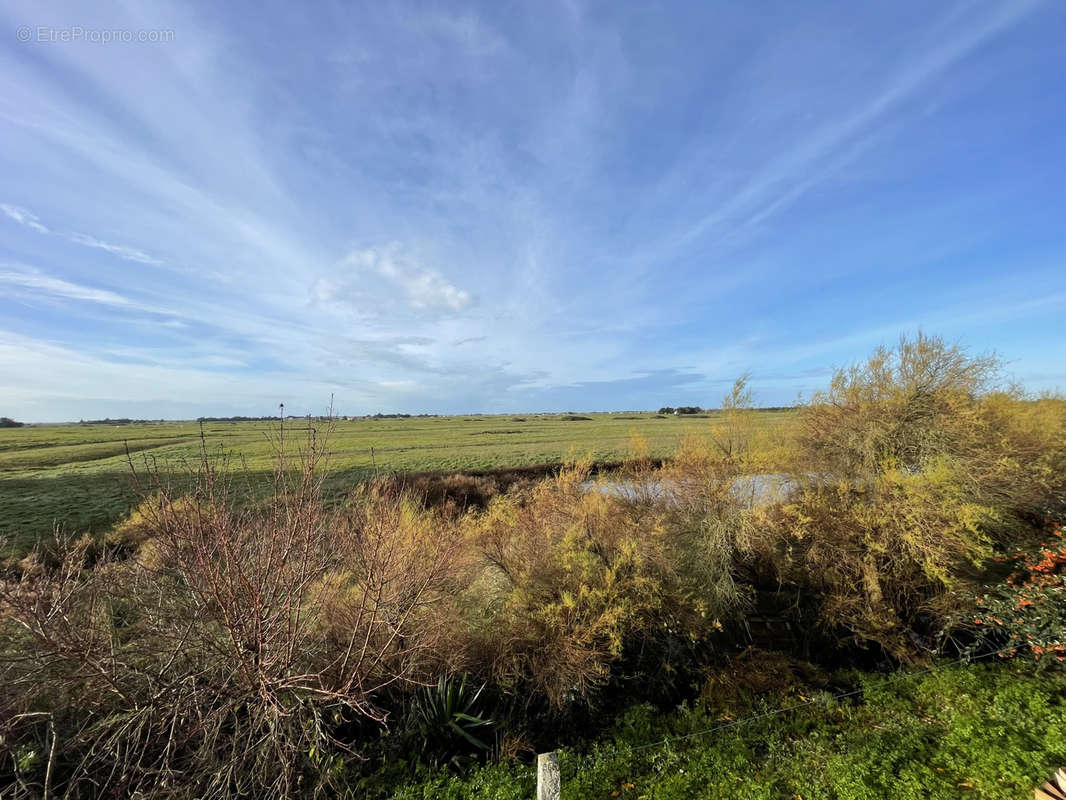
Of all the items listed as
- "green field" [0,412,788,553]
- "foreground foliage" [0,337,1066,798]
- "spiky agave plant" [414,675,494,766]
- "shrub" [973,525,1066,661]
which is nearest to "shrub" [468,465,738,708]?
"foreground foliage" [0,337,1066,798]

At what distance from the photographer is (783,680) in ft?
33.2

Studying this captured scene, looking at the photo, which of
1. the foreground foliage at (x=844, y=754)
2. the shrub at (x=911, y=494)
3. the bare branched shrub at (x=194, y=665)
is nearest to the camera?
the bare branched shrub at (x=194, y=665)

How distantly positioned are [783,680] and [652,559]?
3.84m

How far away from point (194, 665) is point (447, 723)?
440cm

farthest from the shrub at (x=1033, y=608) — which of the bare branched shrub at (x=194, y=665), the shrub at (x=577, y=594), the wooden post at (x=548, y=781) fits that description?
the bare branched shrub at (x=194, y=665)

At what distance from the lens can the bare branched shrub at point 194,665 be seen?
530cm

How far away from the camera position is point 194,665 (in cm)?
648

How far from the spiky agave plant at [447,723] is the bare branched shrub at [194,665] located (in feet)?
4.86

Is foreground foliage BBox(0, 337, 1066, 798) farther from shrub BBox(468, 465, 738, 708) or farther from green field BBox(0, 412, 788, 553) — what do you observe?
green field BBox(0, 412, 788, 553)

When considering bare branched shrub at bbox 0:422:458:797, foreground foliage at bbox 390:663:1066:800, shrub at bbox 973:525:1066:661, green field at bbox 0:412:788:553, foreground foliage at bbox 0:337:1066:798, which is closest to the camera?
bare branched shrub at bbox 0:422:458:797

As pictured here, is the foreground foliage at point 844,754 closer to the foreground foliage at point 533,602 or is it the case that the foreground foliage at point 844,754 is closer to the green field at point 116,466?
the foreground foliage at point 533,602

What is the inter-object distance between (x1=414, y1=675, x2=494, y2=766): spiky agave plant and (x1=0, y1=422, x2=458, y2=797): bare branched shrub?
1.48 meters

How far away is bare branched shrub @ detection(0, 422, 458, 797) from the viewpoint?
209 inches

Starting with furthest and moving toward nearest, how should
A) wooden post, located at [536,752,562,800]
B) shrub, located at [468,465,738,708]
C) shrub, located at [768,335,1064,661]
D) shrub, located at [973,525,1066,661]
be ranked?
shrub, located at [768,335,1064,661], shrub, located at [468,465,738,708], shrub, located at [973,525,1066,661], wooden post, located at [536,752,562,800]
